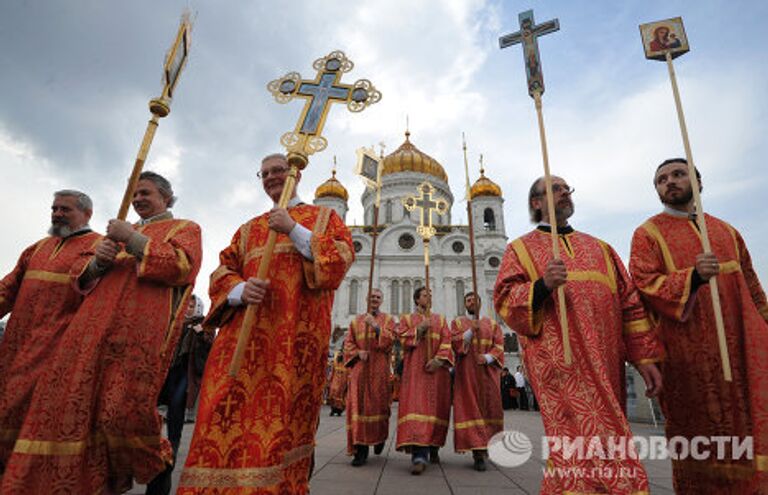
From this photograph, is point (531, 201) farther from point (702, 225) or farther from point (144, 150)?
point (144, 150)

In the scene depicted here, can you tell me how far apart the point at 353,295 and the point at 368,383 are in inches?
981

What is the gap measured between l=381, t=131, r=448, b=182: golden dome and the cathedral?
0.26 metres

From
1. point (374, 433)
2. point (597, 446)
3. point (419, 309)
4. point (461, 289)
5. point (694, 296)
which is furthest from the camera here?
point (461, 289)

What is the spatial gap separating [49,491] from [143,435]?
19.0 inches

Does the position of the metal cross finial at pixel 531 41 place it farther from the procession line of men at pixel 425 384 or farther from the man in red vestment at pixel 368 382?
the man in red vestment at pixel 368 382

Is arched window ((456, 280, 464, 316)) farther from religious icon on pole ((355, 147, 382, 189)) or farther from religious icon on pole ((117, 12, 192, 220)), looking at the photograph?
religious icon on pole ((117, 12, 192, 220))

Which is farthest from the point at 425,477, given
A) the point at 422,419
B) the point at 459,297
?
the point at 459,297

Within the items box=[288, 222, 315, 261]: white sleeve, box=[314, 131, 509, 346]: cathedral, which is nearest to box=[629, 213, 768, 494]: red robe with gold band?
box=[288, 222, 315, 261]: white sleeve

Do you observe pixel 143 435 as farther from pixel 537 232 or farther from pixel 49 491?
pixel 537 232

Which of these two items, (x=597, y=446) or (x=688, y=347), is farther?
(x=688, y=347)

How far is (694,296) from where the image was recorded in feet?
8.42

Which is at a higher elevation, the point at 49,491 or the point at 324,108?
the point at 324,108

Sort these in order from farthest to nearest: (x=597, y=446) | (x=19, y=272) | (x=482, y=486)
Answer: (x=482, y=486), (x=19, y=272), (x=597, y=446)

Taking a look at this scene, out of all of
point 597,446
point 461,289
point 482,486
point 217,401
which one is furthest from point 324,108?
point 461,289
